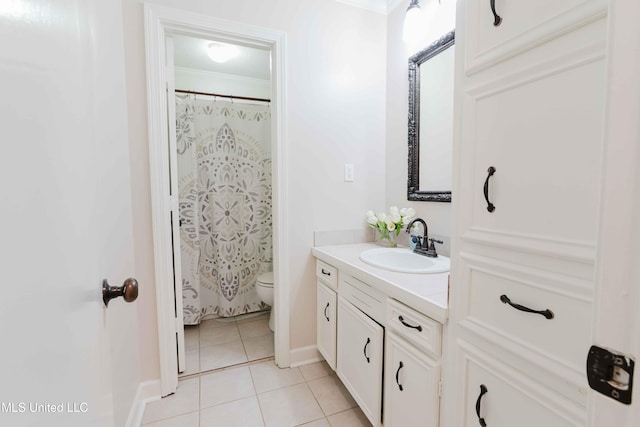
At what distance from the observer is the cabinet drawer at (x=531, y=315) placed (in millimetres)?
580

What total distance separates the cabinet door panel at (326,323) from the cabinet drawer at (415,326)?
577 millimetres

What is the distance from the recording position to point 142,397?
1617 mm

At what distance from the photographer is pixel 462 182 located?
0.84 meters

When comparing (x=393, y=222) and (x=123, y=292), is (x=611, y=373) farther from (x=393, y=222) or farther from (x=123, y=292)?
(x=393, y=222)

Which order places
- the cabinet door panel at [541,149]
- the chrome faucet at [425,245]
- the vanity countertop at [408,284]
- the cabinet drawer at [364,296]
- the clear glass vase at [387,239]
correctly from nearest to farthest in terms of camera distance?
the cabinet door panel at [541,149] → the vanity countertop at [408,284] → the cabinet drawer at [364,296] → the chrome faucet at [425,245] → the clear glass vase at [387,239]

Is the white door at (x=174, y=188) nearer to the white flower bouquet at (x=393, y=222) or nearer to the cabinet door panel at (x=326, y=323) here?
the cabinet door panel at (x=326, y=323)

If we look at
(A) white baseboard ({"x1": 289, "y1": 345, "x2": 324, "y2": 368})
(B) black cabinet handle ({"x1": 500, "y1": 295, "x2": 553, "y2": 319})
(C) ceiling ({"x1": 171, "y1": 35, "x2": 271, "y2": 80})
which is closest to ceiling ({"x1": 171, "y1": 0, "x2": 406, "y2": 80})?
(C) ceiling ({"x1": 171, "y1": 35, "x2": 271, "y2": 80})

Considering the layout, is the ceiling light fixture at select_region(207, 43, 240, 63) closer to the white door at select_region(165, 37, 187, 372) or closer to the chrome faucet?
the white door at select_region(165, 37, 187, 372)

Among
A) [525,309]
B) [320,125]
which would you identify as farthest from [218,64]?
[525,309]

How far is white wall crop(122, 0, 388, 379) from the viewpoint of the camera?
5.72ft

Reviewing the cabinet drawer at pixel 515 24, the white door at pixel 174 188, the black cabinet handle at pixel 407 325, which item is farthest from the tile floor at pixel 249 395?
the cabinet drawer at pixel 515 24

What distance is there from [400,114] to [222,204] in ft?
5.58

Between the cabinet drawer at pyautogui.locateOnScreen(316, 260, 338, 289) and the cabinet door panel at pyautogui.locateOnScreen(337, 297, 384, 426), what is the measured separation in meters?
0.11

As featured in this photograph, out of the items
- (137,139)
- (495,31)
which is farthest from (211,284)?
(495,31)
